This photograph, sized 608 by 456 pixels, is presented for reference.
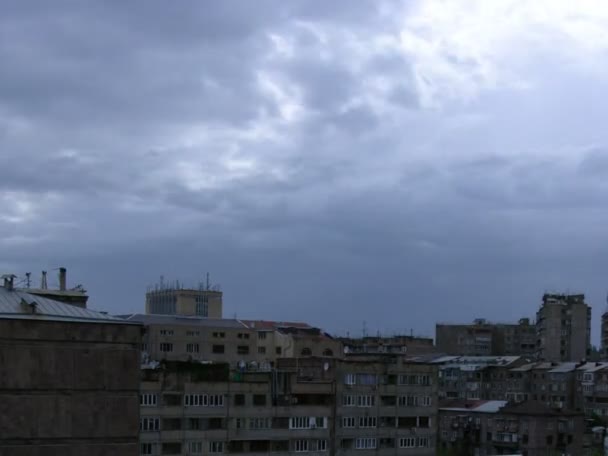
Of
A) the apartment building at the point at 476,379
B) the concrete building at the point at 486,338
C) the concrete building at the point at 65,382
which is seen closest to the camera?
the concrete building at the point at 65,382

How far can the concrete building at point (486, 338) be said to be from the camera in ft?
398

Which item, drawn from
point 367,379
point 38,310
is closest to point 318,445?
point 367,379

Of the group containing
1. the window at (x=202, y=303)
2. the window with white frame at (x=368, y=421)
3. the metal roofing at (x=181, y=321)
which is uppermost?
the window at (x=202, y=303)

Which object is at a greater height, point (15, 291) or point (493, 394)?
point (15, 291)

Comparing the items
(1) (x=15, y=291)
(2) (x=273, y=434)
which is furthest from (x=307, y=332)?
(1) (x=15, y=291)

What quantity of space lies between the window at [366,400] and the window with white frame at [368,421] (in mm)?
646

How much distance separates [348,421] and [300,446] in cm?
315

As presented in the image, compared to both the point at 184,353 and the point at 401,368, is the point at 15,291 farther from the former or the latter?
the point at 184,353

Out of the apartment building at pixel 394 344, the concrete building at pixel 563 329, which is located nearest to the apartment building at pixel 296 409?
the apartment building at pixel 394 344

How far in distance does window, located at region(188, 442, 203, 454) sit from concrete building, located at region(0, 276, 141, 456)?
71.1 ft

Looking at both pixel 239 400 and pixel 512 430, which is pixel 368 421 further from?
pixel 512 430

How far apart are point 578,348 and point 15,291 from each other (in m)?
88.7

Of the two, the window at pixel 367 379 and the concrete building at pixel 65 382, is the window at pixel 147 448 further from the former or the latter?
the concrete building at pixel 65 382

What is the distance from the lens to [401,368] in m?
56.3
